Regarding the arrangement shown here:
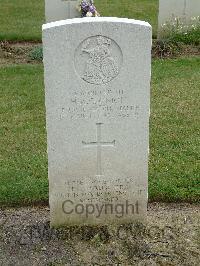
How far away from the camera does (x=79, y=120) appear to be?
14.4 feet

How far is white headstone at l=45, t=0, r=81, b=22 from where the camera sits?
10.5 m

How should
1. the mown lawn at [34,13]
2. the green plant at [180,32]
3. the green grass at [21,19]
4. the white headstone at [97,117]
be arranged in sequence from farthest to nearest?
the mown lawn at [34,13], the green grass at [21,19], the green plant at [180,32], the white headstone at [97,117]

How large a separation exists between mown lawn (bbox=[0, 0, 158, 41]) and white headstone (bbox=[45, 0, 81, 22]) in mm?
868

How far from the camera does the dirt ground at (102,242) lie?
173 inches

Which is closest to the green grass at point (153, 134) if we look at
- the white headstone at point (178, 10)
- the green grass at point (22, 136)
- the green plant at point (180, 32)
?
the green grass at point (22, 136)

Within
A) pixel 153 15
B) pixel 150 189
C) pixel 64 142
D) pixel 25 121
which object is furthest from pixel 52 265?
pixel 153 15

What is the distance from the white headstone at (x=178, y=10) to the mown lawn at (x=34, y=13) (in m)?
1.01

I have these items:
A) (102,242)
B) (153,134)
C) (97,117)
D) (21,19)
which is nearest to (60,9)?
(21,19)

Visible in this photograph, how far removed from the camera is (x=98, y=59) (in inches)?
165

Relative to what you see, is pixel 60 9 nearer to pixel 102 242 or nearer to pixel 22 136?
pixel 22 136

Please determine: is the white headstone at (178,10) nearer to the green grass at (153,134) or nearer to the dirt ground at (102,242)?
the green grass at (153,134)

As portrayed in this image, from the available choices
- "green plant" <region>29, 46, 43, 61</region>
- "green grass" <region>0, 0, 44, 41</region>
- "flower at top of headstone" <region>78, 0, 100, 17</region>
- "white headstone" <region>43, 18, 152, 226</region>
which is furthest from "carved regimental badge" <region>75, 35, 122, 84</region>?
"green grass" <region>0, 0, 44, 41</region>

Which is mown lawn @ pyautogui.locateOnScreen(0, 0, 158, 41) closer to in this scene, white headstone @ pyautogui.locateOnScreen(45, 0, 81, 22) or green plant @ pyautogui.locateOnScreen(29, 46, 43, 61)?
white headstone @ pyautogui.locateOnScreen(45, 0, 81, 22)

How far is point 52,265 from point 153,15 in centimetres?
1024
